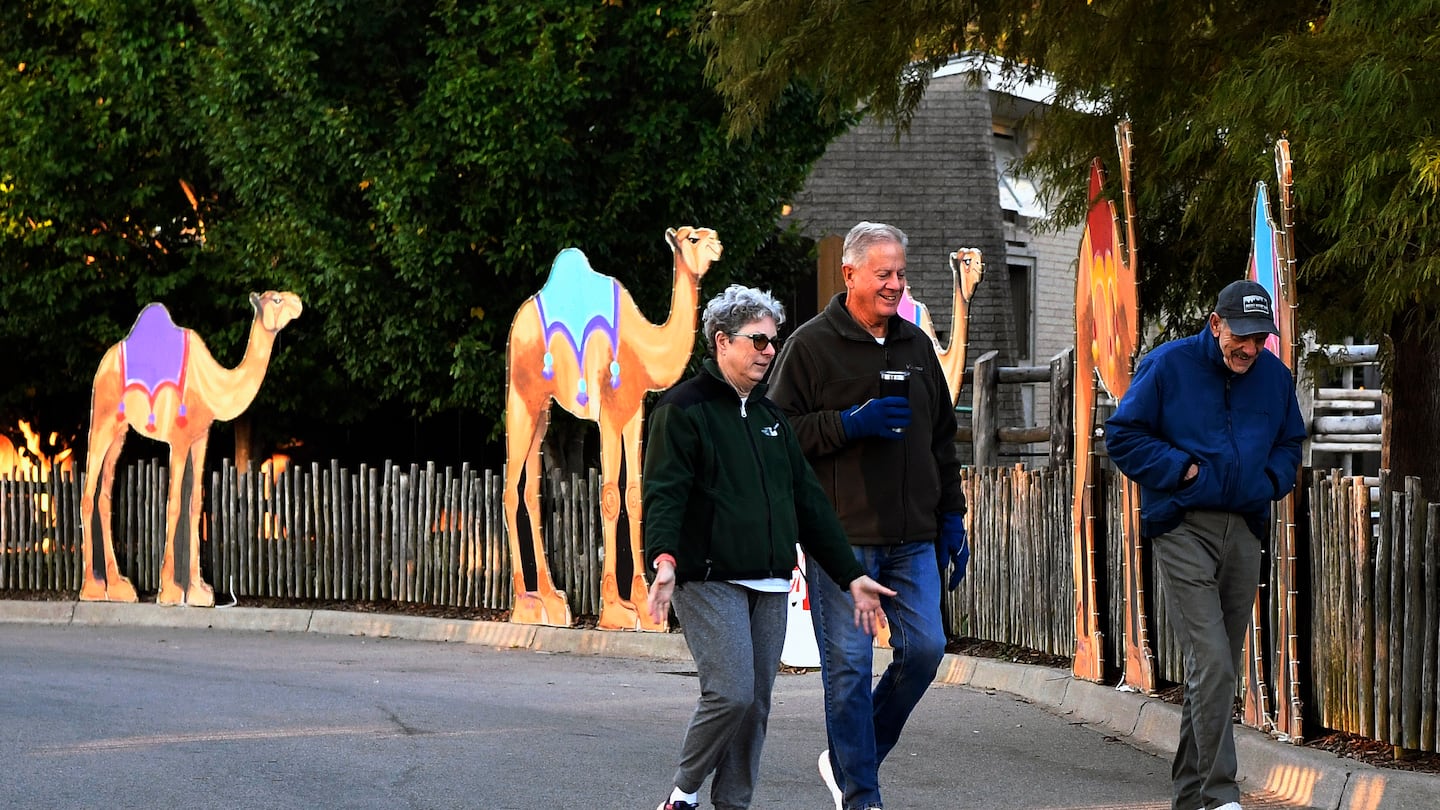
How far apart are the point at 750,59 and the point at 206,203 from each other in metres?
10.9

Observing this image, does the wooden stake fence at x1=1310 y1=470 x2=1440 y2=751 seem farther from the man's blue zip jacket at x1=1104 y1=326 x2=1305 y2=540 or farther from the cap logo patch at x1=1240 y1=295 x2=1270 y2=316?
the cap logo patch at x1=1240 y1=295 x2=1270 y2=316

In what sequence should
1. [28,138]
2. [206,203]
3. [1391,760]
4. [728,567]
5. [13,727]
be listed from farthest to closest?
1. [206,203]
2. [28,138]
3. [13,727]
4. [1391,760]
5. [728,567]

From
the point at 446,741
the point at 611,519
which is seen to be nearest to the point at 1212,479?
the point at 446,741

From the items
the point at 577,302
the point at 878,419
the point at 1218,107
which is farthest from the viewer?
the point at 577,302

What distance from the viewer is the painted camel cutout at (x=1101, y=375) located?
946 cm

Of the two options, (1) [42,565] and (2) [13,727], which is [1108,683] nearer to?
(2) [13,727]

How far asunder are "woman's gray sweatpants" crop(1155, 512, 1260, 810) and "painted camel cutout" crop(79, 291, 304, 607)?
415 inches

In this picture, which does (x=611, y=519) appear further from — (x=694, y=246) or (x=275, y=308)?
(x=275, y=308)

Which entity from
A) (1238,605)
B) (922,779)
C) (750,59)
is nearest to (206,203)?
(750,59)

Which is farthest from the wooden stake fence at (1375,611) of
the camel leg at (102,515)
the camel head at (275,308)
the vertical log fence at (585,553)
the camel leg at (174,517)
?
the camel leg at (102,515)

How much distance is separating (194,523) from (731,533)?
11568 mm

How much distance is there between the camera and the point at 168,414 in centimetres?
1648

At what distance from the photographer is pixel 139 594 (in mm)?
16938

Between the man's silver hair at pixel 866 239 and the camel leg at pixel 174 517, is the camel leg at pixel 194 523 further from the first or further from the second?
the man's silver hair at pixel 866 239
